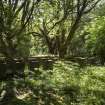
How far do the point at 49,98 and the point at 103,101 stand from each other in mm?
1915

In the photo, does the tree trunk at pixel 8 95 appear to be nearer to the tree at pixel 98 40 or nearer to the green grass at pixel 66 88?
the green grass at pixel 66 88

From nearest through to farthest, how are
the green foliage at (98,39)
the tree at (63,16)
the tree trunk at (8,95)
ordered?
the tree trunk at (8,95) → the green foliage at (98,39) → the tree at (63,16)

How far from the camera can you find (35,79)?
12.6 meters

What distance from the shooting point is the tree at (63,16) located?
21141 millimetres

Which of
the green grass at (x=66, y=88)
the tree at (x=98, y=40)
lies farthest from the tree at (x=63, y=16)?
the green grass at (x=66, y=88)

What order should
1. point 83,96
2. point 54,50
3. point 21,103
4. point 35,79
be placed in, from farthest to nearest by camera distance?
point 54,50 → point 35,79 → point 83,96 → point 21,103

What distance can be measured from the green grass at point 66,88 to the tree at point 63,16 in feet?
24.6

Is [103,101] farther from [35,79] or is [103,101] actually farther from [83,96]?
[35,79]

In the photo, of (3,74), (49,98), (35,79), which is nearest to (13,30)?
(3,74)

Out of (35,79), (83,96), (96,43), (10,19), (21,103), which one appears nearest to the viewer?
(21,103)

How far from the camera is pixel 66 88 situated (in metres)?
11.5

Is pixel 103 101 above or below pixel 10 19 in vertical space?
below

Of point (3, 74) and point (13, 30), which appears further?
point (13, 30)

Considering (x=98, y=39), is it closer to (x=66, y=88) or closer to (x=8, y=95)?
(x=66, y=88)
